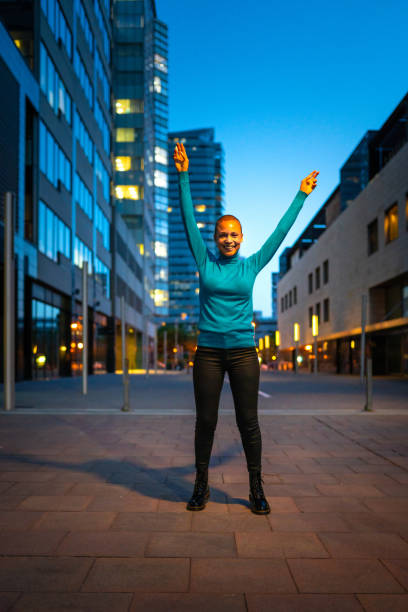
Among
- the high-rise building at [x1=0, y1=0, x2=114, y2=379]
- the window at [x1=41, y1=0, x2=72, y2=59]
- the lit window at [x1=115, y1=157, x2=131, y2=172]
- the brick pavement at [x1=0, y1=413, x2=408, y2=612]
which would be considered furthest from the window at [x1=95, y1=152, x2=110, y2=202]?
the brick pavement at [x1=0, y1=413, x2=408, y2=612]

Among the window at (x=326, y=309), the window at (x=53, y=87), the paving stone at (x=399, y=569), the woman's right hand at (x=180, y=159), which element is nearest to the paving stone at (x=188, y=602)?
the paving stone at (x=399, y=569)

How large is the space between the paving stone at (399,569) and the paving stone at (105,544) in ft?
3.94

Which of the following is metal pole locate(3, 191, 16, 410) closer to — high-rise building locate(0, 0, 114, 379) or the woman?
the woman

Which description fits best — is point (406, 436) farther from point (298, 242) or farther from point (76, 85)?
point (298, 242)

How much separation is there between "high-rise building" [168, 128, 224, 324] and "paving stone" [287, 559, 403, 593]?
173 meters

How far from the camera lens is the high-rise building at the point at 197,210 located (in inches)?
7018

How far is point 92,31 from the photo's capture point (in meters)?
36.2

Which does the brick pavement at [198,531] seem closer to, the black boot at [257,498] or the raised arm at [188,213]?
the black boot at [257,498]

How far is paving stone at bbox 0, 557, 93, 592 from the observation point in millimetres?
2443

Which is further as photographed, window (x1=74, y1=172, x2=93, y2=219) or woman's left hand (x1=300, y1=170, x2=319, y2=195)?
window (x1=74, y1=172, x2=93, y2=219)

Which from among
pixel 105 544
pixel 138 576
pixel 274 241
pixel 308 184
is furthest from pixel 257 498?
pixel 308 184

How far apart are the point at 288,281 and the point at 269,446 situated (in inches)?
2484

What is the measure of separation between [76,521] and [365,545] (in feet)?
5.51

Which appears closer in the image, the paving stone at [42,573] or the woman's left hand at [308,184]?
the paving stone at [42,573]
